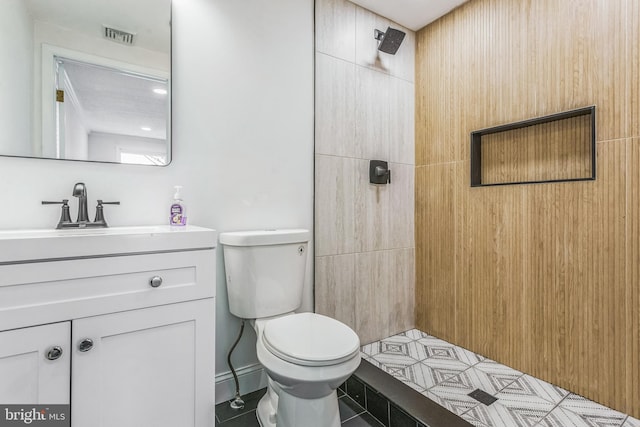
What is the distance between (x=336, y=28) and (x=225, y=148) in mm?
1048

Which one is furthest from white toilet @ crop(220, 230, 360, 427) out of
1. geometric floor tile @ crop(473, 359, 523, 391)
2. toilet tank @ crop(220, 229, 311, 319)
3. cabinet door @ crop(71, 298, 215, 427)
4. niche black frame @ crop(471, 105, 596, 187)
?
niche black frame @ crop(471, 105, 596, 187)

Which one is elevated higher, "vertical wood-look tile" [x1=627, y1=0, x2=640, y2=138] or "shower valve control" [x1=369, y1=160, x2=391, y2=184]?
"vertical wood-look tile" [x1=627, y1=0, x2=640, y2=138]

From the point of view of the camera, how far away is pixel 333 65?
1987 mm

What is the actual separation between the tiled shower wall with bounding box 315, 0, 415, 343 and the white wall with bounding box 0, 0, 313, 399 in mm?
116

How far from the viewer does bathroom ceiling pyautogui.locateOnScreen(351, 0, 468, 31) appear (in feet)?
6.72

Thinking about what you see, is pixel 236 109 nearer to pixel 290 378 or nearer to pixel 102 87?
pixel 102 87

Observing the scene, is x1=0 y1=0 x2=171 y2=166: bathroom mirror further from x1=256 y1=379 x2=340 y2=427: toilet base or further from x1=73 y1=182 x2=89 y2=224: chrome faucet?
x1=256 y1=379 x2=340 y2=427: toilet base

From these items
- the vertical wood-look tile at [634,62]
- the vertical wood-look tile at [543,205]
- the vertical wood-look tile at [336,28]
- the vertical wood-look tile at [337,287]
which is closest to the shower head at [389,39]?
the vertical wood-look tile at [336,28]

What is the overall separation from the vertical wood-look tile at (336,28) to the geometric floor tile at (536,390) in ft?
6.66

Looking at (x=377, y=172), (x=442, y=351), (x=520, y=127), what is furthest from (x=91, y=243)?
(x=520, y=127)

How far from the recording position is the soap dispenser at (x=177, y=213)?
4.75 ft

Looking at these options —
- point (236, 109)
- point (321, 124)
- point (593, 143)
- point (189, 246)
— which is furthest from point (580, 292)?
point (236, 109)

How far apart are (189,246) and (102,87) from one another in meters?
0.83

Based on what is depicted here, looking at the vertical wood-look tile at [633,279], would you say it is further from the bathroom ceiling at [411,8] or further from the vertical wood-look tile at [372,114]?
the bathroom ceiling at [411,8]
